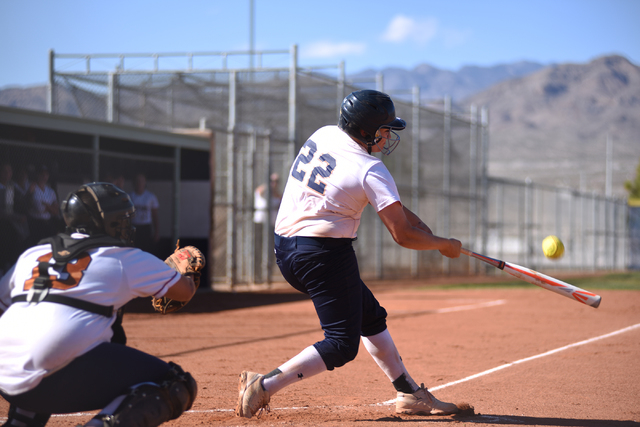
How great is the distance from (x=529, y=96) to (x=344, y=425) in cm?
18361

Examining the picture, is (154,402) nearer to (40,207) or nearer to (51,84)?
(40,207)

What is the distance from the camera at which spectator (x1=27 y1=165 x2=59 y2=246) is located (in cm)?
958

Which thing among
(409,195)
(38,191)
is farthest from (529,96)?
(38,191)

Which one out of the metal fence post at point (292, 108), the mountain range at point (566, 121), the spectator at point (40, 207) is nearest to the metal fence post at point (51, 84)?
the metal fence post at point (292, 108)

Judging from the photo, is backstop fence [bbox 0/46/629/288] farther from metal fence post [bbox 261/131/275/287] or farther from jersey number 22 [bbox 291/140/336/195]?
jersey number 22 [bbox 291/140/336/195]

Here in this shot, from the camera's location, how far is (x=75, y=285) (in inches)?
109

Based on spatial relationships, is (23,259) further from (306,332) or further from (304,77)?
(304,77)

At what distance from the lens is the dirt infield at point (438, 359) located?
4328 millimetres

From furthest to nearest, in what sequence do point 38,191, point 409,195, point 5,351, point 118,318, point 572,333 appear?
point 409,195 → point 38,191 → point 572,333 → point 118,318 → point 5,351

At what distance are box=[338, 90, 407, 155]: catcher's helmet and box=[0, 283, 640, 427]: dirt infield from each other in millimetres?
1765

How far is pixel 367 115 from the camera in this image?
3.97 meters

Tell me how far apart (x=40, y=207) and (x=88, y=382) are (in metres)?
7.50

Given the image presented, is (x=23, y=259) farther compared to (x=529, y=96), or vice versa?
(x=529, y=96)

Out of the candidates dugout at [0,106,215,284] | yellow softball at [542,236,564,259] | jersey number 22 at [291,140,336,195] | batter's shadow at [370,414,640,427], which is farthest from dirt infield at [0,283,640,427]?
dugout at [0,106,215,284]
